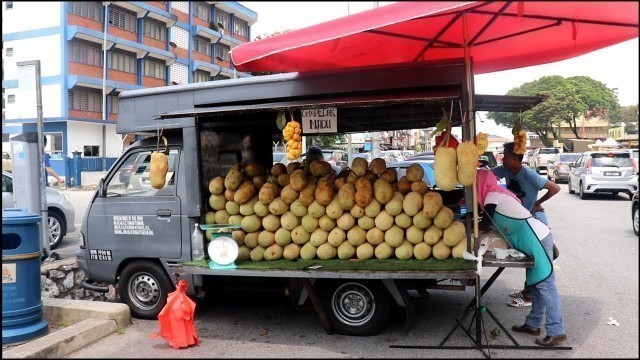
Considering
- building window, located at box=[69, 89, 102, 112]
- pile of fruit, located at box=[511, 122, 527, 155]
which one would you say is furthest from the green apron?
building window, located at box=[69, 89, 102, 112]

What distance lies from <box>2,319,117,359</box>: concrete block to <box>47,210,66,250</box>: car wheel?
5.30 m

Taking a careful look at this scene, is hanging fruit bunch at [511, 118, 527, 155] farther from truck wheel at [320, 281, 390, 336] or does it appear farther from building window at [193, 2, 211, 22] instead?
building window at [193, 2, 211, 22]

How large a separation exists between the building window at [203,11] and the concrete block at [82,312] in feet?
129

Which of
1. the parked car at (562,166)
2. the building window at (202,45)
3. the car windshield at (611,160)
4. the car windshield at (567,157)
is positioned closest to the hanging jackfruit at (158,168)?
the car windshield at (611,160)

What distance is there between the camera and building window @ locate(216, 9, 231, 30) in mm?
45031

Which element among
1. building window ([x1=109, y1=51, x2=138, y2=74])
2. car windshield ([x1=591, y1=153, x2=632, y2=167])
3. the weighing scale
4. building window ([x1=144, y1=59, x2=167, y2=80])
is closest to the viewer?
the weighing scale

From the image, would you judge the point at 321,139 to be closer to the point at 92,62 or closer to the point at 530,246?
the point at 530,246

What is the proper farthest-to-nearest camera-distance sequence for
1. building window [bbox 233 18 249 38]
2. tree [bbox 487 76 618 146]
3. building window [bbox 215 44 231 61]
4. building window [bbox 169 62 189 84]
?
tree [bbox 487 76 618 146] → building window [bbox 233 18 249 38] → building window [bbox 215 44 231 61] → building window [bbox 169 62 189 84]

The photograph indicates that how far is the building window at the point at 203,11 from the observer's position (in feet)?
138

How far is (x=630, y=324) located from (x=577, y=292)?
121 cm

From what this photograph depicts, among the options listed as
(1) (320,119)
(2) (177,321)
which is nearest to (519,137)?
(1) (320,119)

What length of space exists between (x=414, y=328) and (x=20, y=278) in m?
3.75

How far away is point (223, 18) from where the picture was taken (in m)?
45.6

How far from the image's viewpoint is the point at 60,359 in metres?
4.32
